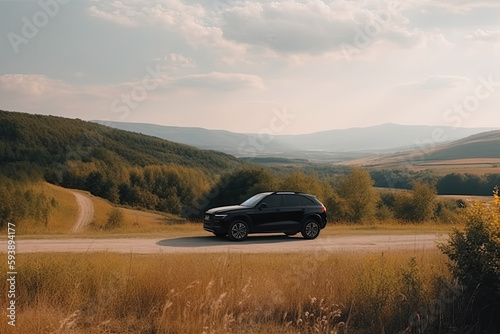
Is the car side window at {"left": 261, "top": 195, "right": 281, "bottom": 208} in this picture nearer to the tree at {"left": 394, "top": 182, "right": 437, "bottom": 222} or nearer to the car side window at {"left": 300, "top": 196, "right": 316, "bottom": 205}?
the car side window at {"left": 300, "top": 196, "right": 316, "bottom": 205}

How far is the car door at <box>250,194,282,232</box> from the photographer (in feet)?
58.3

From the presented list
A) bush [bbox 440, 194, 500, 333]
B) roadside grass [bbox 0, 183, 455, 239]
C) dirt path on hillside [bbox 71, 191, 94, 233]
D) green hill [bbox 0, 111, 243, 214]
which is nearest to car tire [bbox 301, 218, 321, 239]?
roadside grass [bbox 0, 183, 455, 239]

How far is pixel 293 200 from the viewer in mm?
18500

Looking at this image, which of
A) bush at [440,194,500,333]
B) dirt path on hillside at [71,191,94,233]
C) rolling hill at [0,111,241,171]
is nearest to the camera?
bush at [440,194,500,333]

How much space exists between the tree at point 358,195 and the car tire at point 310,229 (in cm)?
3535

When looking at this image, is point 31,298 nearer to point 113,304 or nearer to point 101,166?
point 113,304

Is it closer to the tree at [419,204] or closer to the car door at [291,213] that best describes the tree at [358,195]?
the tree at [419,204]

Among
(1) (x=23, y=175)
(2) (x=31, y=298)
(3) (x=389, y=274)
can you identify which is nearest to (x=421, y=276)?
(3) (x=389, y=274)

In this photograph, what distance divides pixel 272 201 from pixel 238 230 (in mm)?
1711

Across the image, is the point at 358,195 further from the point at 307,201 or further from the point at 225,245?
the point at 225,245

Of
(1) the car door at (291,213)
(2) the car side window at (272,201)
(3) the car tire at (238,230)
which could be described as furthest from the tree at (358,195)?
(3) the car tire at (238,230)

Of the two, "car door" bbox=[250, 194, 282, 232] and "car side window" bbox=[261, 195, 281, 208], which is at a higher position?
"car side window" bbox=[261, 195, 281, 208]

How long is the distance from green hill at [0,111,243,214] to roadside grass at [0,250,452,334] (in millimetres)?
95120

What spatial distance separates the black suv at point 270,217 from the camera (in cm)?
1758
